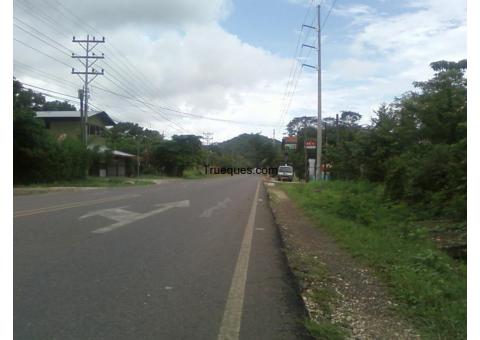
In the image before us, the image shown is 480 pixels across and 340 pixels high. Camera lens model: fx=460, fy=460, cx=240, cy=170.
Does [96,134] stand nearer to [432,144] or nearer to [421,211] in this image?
[432,144]

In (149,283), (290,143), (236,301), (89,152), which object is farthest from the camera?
(290,143)

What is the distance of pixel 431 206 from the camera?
13.4 meters

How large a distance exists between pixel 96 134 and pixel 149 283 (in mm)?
55671

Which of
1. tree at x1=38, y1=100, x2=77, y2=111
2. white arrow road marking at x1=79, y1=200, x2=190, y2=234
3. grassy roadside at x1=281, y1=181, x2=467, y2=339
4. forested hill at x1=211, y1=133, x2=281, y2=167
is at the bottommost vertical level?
grassy roadside at x1=281, y1=181, x2=467, y2=339

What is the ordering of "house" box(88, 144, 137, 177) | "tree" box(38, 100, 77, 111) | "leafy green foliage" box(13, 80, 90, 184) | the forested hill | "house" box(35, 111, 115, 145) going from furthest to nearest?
1. the forested hill
2. "tree" box(38, 100, 77, 111)
3. "house" box(35, 111, 115, 145)
4. "house" box(88, 144, 137, 177)
5. "leafy green foliage" box(13, 80, 90, 184)

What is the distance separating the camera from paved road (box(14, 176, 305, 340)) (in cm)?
420

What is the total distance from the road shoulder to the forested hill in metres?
97.5

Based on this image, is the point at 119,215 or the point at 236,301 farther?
the point at 119,215

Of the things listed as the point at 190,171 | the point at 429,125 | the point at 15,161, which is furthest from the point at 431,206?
the point at 190,171

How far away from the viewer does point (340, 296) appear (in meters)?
5.21

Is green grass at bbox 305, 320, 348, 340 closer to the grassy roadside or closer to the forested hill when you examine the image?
the grassy roadside

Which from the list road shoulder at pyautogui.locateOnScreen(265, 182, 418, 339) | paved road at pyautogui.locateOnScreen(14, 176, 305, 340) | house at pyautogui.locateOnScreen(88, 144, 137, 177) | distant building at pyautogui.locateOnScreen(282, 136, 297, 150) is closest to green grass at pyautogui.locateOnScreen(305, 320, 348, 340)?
road shoulder at pyautogui.locateOnScreen(265, 182, 418, 339)

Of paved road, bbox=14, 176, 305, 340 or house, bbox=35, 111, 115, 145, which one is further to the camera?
house, bbox=35, 111, 115, 145

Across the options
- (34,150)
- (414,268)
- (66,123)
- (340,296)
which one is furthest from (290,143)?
(340,296)
